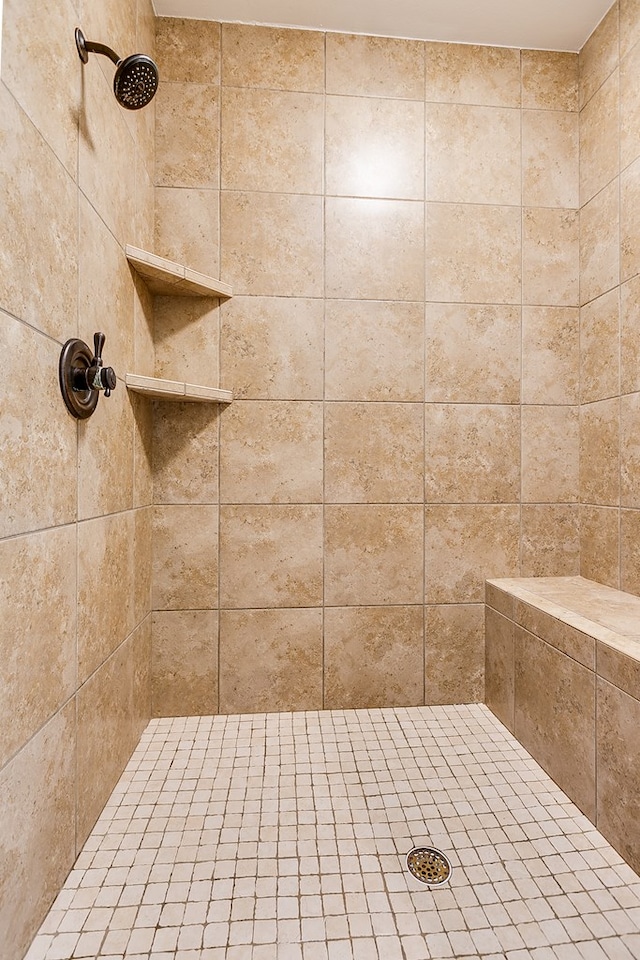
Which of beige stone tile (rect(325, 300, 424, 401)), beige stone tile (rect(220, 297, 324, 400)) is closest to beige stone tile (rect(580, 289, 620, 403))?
beige stone tile (rect(325, 300, 424, 401))

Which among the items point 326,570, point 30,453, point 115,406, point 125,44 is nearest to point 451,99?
point 125,44

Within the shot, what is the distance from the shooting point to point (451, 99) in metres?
1.83

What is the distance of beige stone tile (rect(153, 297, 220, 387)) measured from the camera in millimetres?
1748

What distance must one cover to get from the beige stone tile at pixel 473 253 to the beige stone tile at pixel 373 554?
79cm

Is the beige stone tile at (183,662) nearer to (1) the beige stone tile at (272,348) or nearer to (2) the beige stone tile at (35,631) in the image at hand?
(2) the beige stone tile at (35,631)

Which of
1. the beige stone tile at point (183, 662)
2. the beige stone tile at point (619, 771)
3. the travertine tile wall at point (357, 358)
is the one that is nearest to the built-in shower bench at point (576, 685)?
the beige stone tile at point (619, 771)

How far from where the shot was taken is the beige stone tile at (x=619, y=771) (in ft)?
3.64

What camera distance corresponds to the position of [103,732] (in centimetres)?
128

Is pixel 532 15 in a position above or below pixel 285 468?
above

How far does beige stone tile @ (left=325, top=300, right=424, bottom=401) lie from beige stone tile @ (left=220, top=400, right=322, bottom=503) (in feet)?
0.46

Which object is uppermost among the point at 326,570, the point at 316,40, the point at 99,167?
the point at 316,40

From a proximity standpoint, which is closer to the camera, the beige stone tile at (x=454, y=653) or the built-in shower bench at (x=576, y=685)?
the built-in shower bench at (x=576, y=685)

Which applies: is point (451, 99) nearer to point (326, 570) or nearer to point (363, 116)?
point (363, 116)

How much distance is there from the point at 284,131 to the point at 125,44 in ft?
1.78
